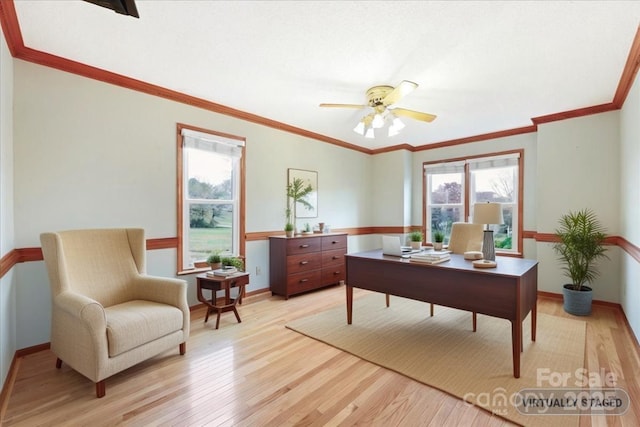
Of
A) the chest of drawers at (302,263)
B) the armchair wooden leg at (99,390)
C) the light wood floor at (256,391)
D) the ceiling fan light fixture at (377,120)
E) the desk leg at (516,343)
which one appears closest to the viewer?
the light wood floor at (256,391)

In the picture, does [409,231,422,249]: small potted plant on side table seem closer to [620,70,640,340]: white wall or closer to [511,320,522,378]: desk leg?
[511,320,522,378]: desk leg

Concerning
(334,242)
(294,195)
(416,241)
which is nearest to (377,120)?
(416,241)

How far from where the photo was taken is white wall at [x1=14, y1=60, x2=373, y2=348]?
2.39m

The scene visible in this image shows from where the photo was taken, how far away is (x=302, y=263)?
4137mm

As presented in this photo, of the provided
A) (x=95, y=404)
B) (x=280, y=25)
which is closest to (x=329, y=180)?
(x=280, y=25)

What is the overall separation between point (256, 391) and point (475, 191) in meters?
4.58

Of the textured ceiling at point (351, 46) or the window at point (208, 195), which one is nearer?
the textured ceiling at point (351, 46)

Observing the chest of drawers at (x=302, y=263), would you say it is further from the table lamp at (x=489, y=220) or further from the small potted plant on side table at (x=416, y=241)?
the table lamp at (x=489, y=220)

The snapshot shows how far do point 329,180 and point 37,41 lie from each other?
380 cm

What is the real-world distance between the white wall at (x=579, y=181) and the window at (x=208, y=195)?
410 centimetres

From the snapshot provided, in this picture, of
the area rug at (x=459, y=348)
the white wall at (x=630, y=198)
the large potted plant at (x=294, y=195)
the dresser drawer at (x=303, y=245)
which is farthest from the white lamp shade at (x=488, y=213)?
the large potted plant at (x=294, y=195)

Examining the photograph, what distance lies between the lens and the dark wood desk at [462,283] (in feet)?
6.70

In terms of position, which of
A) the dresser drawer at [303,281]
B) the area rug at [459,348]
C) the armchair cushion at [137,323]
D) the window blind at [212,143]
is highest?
the window blind at [212,143]

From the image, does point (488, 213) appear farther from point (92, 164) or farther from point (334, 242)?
point (92, 164)
